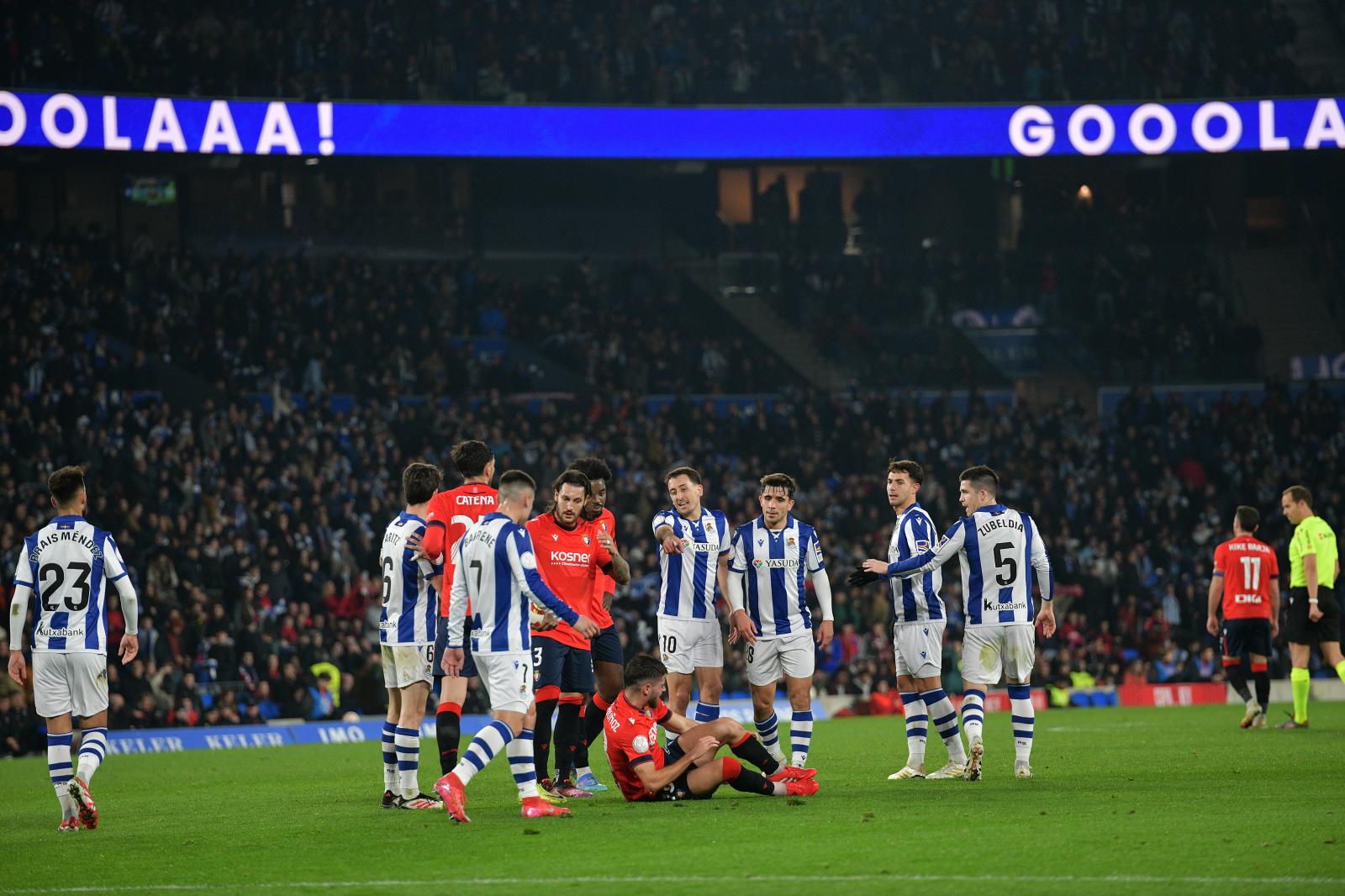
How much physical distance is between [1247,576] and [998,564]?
6246mm

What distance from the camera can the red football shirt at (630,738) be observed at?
35.2ft

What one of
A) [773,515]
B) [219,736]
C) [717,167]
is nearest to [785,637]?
[773,515]

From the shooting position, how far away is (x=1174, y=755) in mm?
14359

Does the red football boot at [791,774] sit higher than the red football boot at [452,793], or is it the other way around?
the red football boot at [452,793]

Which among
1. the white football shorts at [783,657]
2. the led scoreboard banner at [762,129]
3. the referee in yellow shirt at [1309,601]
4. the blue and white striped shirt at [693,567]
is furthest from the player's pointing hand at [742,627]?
the led scoreboard banner at [762,129]

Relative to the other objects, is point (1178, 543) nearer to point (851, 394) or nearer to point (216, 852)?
point (851, 394)

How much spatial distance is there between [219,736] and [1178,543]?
1795cm

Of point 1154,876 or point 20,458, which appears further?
point 20,458

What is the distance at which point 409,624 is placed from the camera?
11.1 m

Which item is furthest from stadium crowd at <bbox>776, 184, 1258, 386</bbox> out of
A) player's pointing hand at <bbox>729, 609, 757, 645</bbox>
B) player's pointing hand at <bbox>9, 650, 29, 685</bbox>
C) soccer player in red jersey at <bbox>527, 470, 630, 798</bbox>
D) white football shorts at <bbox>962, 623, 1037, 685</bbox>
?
player's pointing hand at <bbox>9, 650, 29, 685</bbox>

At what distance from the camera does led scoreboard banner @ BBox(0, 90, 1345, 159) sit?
97.8 ft

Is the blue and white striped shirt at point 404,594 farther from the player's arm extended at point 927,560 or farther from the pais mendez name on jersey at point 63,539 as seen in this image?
the player's arm extended at point 927,560

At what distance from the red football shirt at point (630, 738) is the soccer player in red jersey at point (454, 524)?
1.05m

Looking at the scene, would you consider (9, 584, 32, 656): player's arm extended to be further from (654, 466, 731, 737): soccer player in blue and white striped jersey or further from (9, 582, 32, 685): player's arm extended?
(654, 466, 731, 737): soccer player in blue and white striped jersey
